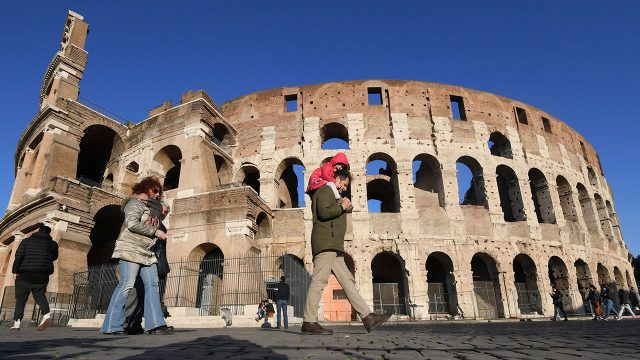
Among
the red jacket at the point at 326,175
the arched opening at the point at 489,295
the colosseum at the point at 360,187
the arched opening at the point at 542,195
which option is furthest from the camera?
the arched opening at the point at 542,195

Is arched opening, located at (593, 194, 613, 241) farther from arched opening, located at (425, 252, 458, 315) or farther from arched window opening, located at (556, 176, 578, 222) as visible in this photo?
arched opening, located at (425, 252, 458, 315)

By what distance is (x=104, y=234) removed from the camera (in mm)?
18766

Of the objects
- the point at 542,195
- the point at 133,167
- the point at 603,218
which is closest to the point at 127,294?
the point at 133,167

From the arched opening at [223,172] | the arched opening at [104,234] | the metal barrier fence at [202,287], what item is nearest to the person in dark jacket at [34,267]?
the metal barrier fence at [202,287]

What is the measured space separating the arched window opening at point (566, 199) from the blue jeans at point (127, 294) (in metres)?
22.8

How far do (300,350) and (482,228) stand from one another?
17078 mm

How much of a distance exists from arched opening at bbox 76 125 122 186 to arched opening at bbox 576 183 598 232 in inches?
1055

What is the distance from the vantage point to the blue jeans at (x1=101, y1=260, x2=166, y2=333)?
3.93 m

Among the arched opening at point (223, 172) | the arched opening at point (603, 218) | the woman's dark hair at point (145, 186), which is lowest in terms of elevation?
the woman's dark hair at point (145, 186)

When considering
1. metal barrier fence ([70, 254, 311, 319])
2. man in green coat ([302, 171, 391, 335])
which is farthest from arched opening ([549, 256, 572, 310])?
man in green coat ([302, 171, 391, 335])

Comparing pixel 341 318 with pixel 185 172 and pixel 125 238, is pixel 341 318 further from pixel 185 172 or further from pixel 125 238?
pixel 125 238

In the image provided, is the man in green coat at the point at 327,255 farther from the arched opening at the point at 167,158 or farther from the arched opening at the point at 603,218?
the arched opening at the point at 603,218

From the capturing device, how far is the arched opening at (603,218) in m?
23.3

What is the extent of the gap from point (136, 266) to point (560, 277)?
68.9 feet
